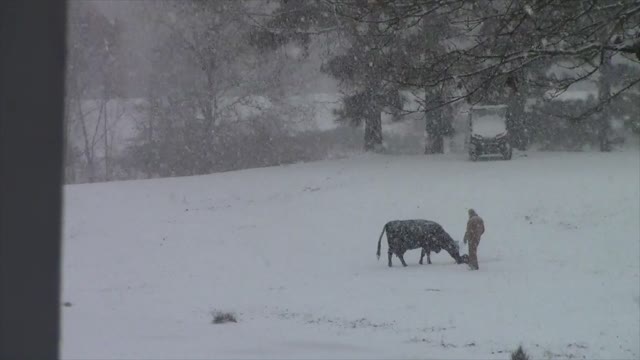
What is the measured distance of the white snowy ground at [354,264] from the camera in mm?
9383

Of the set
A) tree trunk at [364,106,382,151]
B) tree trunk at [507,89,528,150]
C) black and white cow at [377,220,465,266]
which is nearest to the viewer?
black and white cow at [377,220,465,266]

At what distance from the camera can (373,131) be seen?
32.6 m

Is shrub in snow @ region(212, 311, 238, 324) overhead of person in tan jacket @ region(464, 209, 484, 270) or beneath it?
beneath

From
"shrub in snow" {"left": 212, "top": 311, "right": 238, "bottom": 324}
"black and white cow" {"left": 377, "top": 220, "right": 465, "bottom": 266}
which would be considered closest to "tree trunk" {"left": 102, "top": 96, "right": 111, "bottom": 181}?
"black and white cow" {"left": 377, "top": 220, "right": 465, "bottom": 266}

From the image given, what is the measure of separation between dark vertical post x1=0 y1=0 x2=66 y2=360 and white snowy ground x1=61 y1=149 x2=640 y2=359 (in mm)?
4591

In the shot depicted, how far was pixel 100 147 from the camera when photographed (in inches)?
1753

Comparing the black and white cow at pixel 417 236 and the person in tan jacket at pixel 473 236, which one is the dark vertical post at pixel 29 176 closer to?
the person in tan jacket at pixel 473 236

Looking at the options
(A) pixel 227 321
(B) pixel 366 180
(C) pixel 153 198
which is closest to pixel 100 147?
(C) pixel 153 198

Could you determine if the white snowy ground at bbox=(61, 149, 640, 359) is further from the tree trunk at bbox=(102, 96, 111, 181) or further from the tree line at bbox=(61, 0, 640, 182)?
the tree trunk at bbox=(102, 96, 111, 181)

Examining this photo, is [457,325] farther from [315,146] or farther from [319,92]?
[319,92]

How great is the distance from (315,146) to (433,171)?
15.0 metres

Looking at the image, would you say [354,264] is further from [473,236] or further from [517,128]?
[517,128]

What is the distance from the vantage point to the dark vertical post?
10.2 ft

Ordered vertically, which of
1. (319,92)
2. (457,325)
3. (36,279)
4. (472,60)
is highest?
(319,92)
